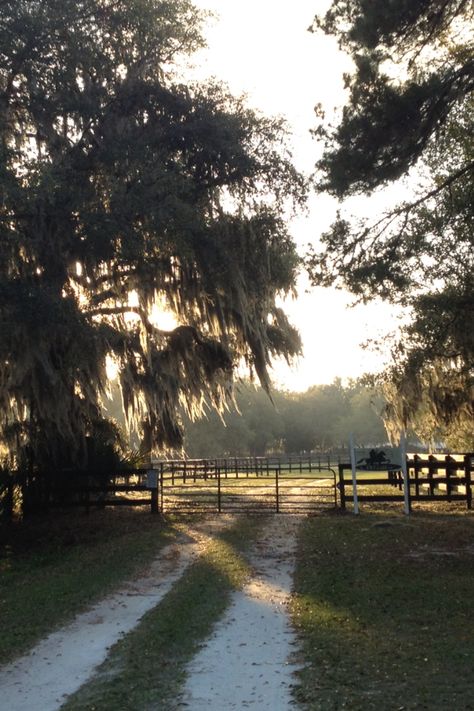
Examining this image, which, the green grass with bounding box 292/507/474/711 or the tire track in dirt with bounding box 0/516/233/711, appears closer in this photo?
the green grass with bounding box 292/507/474/711

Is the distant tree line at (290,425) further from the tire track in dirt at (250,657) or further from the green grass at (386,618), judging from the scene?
the tire track in dirt at (250,657)

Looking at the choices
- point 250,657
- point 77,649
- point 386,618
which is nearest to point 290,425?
point 386,618

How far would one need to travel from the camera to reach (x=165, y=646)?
759 cm

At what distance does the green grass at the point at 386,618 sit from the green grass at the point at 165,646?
104cm

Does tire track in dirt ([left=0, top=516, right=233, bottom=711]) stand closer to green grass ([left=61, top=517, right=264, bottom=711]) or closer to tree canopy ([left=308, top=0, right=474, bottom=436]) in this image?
green grass ([left=61, top=517, right=264, bottom=711])

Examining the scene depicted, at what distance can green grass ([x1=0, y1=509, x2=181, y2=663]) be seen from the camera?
9.20 m

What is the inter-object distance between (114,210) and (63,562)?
22.2 feet

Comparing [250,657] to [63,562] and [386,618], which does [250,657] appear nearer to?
[386,618]

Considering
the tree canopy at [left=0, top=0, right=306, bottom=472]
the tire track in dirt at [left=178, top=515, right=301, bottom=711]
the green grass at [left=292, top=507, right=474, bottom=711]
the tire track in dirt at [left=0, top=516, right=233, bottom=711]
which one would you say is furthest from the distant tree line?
the tire track in dirt at [left=178, top=515, right=301, bottom=711]

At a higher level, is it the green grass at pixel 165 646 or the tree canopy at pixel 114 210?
the tree canopy at pixel 114 210

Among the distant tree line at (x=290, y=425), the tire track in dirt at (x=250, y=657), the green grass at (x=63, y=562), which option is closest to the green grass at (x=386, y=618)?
the tire track in dirt at (x=250, y=657)

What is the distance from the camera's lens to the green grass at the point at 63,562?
920 cm

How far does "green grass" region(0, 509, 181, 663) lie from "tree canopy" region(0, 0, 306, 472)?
226 centimetres

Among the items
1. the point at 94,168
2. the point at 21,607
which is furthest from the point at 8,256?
the point at 21,607
